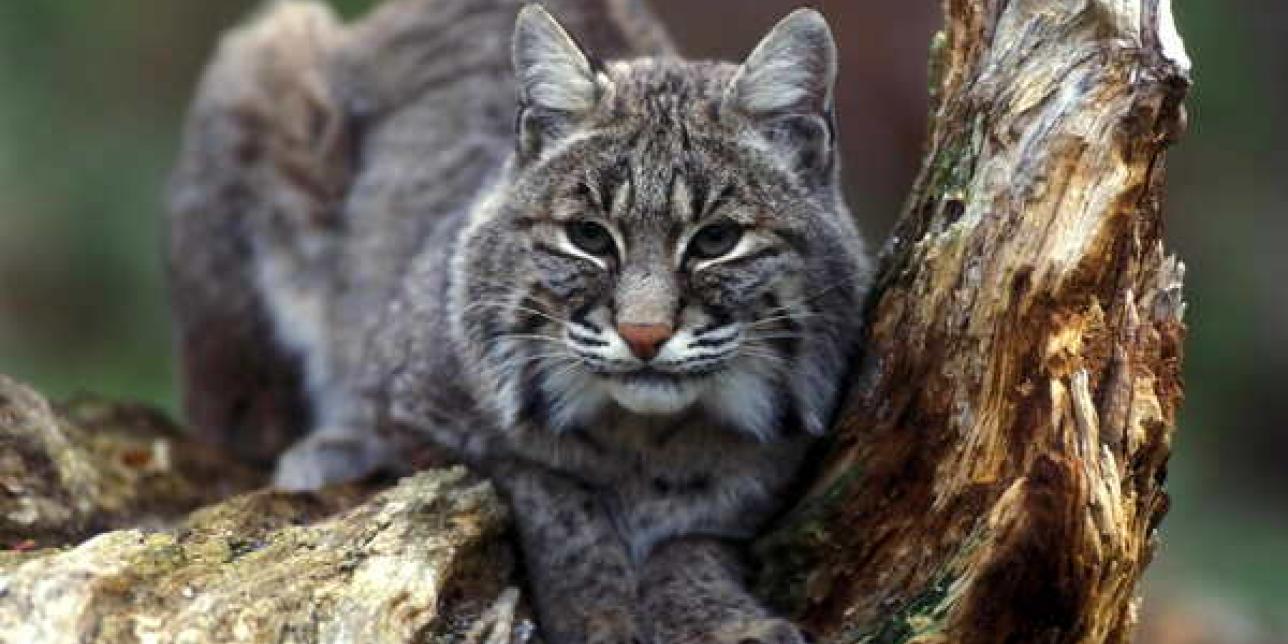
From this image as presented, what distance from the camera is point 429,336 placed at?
6.24 metres

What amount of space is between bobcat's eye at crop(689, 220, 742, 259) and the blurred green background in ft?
20.7

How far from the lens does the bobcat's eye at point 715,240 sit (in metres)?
5.26

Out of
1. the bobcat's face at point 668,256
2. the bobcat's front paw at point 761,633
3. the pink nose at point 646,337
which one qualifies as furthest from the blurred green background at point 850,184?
the pink nose at point 646,337

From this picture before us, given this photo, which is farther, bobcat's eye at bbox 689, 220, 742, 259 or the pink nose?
bobcat's eye at bbox 689, 220, 742, 259

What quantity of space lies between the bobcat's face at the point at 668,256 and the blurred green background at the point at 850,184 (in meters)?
6.04

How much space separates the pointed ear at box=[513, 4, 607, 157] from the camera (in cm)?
552

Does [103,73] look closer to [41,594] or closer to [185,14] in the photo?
[185,14]

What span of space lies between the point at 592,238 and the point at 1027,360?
116cm

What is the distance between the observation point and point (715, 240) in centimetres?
529

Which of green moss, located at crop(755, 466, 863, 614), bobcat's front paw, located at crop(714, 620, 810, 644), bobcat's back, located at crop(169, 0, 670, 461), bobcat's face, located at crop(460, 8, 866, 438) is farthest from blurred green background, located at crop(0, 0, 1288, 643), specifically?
bobcat's front paw, located at crop(714, 620, 810, 644)

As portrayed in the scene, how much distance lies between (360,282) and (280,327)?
0.50 m

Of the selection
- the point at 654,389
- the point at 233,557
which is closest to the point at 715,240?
the point at 654,389

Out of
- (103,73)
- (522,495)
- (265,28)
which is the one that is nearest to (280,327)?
(265,28)

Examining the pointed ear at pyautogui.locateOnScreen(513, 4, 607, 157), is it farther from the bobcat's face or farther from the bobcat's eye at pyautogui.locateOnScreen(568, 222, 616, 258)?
the bobcat's eye at pyautogui.locateOnScreen(568, 222, 616, 258)
